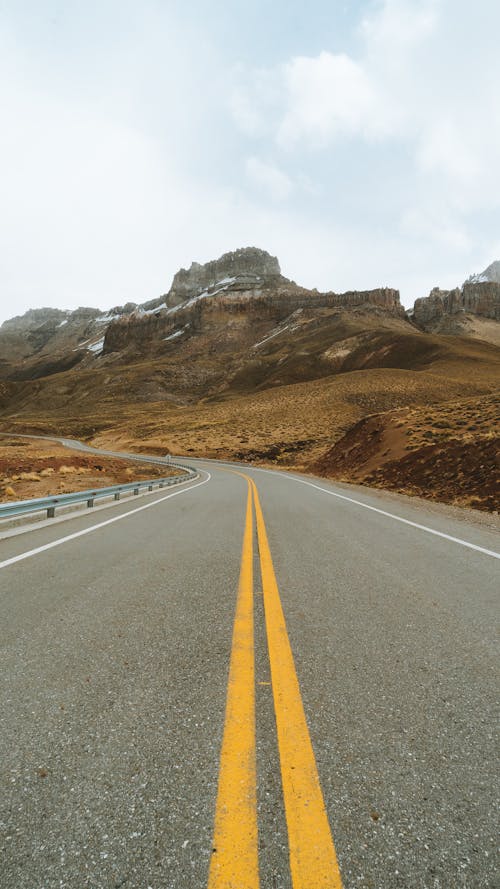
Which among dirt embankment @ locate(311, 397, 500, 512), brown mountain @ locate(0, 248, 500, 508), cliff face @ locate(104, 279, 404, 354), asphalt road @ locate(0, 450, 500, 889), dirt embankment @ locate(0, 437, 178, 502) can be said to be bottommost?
Result: dirt embankment @ locate(0, 437, 178, 502)

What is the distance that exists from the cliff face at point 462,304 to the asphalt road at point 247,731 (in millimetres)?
162820

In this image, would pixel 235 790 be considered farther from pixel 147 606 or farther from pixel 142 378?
pixel 142 378

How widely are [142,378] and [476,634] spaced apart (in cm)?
13437

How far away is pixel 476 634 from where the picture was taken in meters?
3.54

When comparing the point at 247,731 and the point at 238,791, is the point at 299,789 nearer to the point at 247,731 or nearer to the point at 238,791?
the point at 238,791

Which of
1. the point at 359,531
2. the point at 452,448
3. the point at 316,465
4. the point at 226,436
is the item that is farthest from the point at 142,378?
the point at 359,531

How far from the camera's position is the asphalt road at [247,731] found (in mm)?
1518

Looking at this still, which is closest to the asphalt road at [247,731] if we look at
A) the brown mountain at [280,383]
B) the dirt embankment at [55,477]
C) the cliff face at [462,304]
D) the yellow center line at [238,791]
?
the yellow center line at [238,791]

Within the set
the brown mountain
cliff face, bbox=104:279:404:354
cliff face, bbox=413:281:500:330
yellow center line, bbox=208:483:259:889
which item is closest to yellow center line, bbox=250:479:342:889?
yellow center line, bbox=208:483:259:889

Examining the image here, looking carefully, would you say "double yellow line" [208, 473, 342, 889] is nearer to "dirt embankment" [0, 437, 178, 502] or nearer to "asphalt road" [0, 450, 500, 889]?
"asphalt road" [0, 450, 500, 889]

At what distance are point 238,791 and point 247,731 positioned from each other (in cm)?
40

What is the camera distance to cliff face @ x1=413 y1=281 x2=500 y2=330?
15150cm

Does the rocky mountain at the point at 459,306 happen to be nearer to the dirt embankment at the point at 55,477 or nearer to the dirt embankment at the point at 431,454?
the dirt embankment at the point at 431,454

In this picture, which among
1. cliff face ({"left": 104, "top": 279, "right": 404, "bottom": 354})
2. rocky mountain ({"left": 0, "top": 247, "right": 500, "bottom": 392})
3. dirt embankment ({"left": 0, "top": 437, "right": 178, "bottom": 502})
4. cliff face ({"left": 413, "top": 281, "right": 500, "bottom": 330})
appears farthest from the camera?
cliff face ({"left": 104, "top": 279, "right": 404, "bottom": 354})
